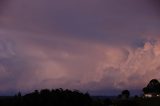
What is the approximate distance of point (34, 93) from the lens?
4636 inches

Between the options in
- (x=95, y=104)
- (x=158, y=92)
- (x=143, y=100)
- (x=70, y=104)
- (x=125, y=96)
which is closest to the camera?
(x=70, y=104)

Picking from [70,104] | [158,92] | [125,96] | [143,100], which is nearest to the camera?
[70,104]

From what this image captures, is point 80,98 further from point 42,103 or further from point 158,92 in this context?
point 158,92

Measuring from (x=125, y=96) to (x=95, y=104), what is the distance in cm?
2964

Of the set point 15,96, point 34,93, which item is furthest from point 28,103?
point 15,96

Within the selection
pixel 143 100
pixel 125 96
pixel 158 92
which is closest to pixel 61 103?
pixel 143 100

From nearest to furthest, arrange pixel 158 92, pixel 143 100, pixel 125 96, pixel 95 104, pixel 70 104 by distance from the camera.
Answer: pixel 70 104, pixel 95 104, pixel 143 100, pixel 125 96, pixel 158 92

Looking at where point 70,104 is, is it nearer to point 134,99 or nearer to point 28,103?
point 28,103

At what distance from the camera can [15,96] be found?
127 meters

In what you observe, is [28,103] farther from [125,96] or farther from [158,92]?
[158,92]

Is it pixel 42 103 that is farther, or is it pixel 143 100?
pixel 143 100

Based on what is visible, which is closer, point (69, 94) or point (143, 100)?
point (69, 94)

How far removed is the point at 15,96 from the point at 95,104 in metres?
14.9

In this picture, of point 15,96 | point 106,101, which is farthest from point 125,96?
point 15,96
